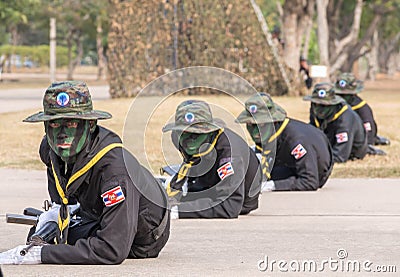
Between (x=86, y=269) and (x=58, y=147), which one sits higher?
(x=58, y=147)

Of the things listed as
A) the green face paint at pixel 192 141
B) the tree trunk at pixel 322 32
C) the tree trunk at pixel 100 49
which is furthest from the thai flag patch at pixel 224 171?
the tree trunk at pixel 100 49

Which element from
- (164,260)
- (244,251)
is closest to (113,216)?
(164,260)

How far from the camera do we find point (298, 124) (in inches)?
421

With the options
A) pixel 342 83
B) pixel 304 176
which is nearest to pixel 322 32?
pixel 342 83

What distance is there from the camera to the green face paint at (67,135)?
5.96 meters

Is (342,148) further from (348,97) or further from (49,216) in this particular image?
(49,216)

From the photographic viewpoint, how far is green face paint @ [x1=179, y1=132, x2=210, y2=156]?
27.3 feet

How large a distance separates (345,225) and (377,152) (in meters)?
6.88

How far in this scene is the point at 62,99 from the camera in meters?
5.95

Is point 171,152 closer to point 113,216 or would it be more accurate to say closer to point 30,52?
point 113,216

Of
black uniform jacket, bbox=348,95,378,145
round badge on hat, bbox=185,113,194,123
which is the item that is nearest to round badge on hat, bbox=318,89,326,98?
black uniform jacket, bbox=348,95,378,145

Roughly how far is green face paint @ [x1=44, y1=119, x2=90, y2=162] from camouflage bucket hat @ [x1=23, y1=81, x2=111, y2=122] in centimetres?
6

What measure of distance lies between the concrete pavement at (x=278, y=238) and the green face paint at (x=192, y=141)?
2.13ft

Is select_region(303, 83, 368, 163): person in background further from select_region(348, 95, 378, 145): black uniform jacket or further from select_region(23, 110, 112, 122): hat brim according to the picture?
→ select_region(23, 110, 112, 122): hat brim
